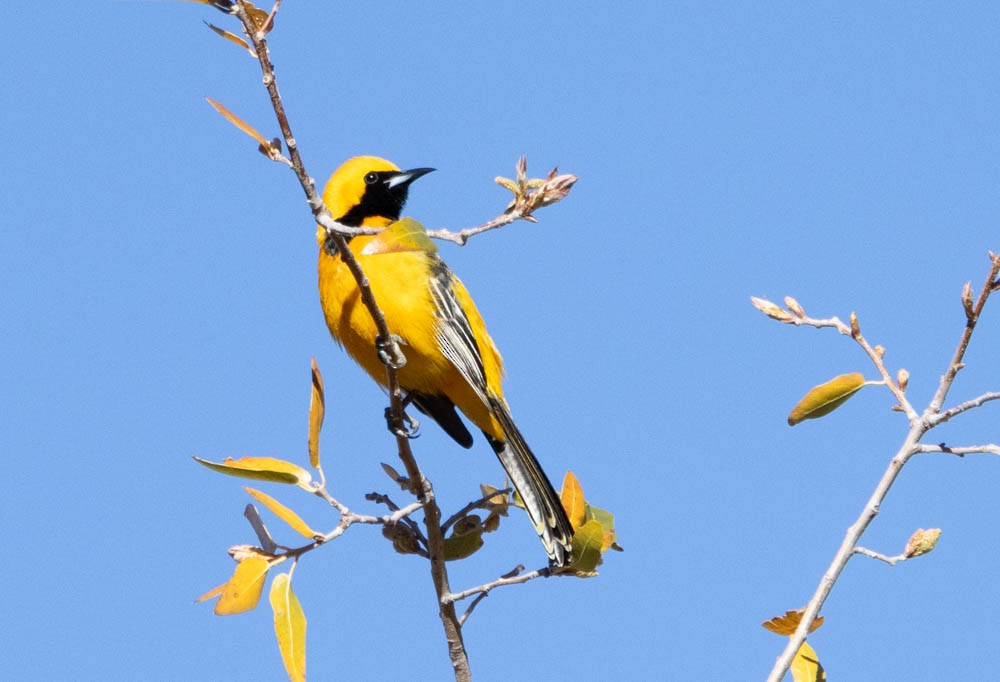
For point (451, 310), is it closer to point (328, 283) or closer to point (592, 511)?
point (328, 283)

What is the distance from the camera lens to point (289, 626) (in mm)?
2963

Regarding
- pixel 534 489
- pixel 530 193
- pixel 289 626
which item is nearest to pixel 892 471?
pixel 530 193

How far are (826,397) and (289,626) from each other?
61.5 inches

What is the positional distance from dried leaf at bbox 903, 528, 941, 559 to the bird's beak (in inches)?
142

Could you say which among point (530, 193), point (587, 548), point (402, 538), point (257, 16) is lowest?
point (587, 548)

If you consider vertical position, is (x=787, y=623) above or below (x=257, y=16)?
below

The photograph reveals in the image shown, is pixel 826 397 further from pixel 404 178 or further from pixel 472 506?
pixel 404 178

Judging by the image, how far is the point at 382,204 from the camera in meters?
6.01

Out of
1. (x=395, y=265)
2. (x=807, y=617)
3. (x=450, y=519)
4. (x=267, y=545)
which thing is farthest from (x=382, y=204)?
(x=807, y=617)

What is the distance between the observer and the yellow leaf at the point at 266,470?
310cm

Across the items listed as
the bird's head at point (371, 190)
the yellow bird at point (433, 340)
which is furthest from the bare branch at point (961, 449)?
the bird's head at point (371, 190)

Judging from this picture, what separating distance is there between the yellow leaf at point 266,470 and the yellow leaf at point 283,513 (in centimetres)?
5

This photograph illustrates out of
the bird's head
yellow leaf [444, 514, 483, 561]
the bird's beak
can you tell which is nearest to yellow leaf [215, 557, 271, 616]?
yellow leaf [444, 514, 483, 561]

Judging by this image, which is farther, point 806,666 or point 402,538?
point 402,538
